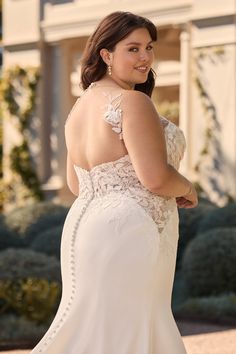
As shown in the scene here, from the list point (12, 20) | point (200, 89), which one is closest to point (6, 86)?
point (12, 20)

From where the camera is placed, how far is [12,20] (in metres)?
18.7

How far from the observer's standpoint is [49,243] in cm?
1083

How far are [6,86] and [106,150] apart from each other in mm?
14584

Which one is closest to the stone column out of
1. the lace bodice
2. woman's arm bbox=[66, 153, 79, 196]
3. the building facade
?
the building facade

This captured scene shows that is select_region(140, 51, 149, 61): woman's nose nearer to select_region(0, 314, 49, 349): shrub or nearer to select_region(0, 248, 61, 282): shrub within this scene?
select_region(0, 314, 49, 349): shrub

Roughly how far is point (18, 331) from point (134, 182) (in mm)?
4103

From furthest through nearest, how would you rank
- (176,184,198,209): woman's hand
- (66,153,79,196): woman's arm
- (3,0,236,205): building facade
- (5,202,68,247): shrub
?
(3,0,236,205): building facade < (5,202,68,247): shrub < (66,153,79,196): woman's arm < (176,184,198,209): woman's hand

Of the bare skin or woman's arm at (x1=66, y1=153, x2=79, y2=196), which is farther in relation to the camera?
woman's arm at (x1=66, y1=153, x2=79, y2=196)

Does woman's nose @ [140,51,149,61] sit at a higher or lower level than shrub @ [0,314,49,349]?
higher

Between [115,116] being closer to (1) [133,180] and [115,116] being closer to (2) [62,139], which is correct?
(1) [133,180]

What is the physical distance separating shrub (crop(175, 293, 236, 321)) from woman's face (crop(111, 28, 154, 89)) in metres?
5.34

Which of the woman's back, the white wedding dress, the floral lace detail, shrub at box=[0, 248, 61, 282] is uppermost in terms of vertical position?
the woman's back

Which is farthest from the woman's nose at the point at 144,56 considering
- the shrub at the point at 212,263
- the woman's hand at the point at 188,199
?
the shrub at the point at 212,263

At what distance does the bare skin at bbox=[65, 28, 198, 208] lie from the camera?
4.00m
